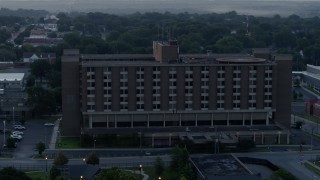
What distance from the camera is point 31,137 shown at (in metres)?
18.5

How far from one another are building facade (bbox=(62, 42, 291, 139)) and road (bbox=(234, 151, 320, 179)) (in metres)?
2.38

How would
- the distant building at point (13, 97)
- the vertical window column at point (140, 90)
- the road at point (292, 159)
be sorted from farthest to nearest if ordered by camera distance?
the distant building at point (13, 97), the vertical window column at point (140, 90), the road at point (292, 159)

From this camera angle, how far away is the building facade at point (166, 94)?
60.4ft

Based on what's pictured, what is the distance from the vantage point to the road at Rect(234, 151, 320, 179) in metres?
14.8

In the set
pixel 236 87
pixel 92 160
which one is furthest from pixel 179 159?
pixel 236 87

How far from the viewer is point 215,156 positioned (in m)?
15.0

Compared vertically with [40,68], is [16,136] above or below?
below

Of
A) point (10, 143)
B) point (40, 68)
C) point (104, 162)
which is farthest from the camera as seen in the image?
point (40, 68)

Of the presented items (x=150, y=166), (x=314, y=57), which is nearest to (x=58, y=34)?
(x=314, y=57)

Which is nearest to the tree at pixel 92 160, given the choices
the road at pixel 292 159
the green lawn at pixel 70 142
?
the green lawn at pixel 70 142

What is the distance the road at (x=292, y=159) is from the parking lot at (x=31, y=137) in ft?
16.5

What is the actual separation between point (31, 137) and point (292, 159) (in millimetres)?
6896

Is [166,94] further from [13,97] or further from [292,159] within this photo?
[13,97]

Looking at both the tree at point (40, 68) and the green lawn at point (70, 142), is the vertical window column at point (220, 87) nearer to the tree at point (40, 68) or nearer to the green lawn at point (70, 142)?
the green lawn at point (70, 142)
